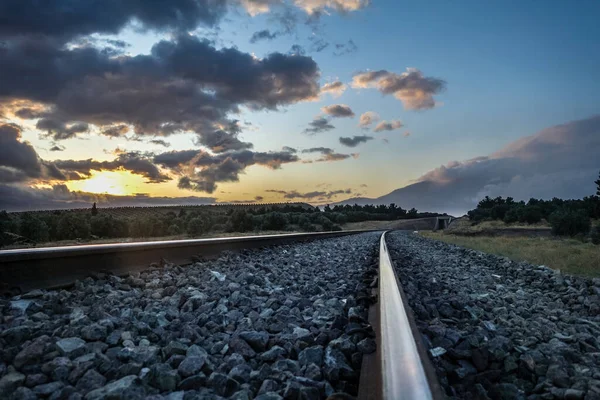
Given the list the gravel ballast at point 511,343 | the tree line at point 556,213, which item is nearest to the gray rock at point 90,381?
the gravel ballast at point 511,343

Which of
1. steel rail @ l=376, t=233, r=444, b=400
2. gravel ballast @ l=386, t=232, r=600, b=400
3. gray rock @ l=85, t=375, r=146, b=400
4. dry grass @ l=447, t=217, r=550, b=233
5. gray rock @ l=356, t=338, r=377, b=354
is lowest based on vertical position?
gravel ballast @ l=386, t=232, r=600, b=400

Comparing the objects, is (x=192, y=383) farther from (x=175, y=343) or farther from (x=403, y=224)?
(x=403, y=224)

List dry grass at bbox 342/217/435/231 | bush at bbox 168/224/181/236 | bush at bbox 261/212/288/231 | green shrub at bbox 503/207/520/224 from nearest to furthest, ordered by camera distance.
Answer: bush at bbox 168/224/181/236, bush at bbox 261/212/288/231, green shrub at bbox 503/207/520/224, dry grass at bbox 342/217/435/231

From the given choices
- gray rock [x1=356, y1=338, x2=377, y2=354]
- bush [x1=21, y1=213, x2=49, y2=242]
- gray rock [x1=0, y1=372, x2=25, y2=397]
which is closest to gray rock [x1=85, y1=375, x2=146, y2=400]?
gray rock [x1=0, y1=372, x2=25, y2=397]

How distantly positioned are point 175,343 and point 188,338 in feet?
0.77

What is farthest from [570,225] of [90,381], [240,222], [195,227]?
[90,381]

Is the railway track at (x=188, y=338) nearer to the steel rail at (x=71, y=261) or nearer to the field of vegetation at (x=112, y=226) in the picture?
the steel rail at (x=71, y=261)

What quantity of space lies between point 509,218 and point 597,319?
161 feet

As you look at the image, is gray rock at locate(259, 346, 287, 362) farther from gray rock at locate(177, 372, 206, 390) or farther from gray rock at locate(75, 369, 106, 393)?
gray rock at locate(75, 369, 106, 393)

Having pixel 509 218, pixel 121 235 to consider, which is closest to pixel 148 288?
pixel 121 235

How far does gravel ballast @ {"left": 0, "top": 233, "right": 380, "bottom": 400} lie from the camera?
1891mm

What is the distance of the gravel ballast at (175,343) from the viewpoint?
6.20 ft

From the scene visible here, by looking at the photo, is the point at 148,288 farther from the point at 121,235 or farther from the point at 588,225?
the point at 588,225

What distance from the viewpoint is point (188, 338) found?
261 cm
